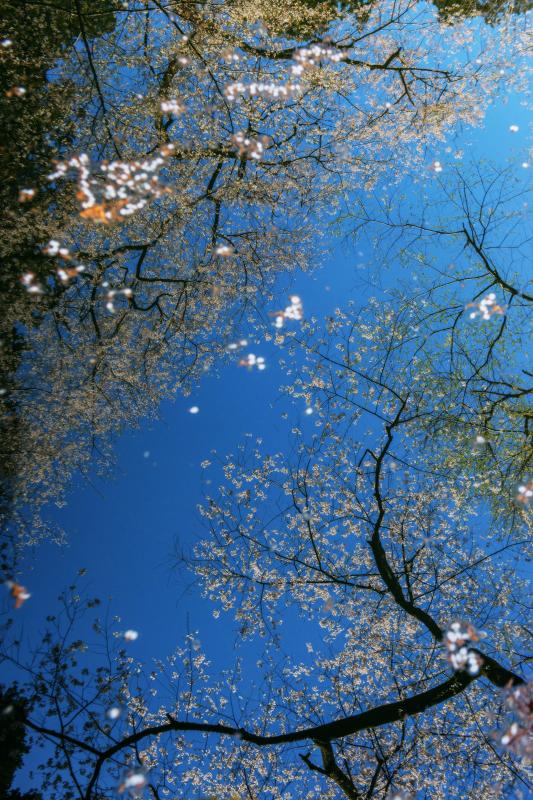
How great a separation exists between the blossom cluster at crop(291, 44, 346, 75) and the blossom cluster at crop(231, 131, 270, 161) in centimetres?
186

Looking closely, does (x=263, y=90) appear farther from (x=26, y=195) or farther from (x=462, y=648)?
(x=462, y=648)

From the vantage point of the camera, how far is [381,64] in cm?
1113

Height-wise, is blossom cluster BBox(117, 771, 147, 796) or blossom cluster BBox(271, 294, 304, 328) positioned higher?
blossom cluster BBox(271, 294, 304, 328)

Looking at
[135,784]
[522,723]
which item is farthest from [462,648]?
[135,784]

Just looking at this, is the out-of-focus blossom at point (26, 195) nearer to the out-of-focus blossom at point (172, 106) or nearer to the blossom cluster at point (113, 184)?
the blossom cluster at point (113, 184)

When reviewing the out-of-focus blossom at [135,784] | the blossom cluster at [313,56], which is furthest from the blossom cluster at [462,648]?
the blossom cluster at [313,56]

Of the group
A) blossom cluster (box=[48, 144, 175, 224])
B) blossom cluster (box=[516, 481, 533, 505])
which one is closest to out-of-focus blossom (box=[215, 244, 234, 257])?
blossom cluster (box=[48, 144, 175, 224])

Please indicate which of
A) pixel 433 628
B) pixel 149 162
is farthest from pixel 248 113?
pixel 433 628

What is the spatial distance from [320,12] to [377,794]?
628 inches

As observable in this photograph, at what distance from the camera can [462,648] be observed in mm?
6586

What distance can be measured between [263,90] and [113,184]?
4017 mm

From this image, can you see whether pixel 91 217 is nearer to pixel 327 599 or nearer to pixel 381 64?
pixel 381 64

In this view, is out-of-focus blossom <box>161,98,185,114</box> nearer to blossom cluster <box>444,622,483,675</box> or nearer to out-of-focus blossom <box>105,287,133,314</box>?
out-of-focus blossom <box>105,287,133,314</box>

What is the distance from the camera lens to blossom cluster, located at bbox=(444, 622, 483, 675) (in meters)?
6.22
